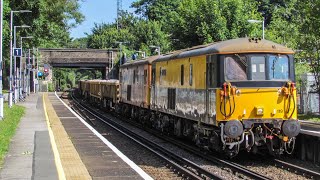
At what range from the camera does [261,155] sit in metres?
17.1

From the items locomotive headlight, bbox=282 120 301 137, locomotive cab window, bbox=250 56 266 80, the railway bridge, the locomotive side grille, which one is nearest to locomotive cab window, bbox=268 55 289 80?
locomotive cab window, bbox=250 56 266 80

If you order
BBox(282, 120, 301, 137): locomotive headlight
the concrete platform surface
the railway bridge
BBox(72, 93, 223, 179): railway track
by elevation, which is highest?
the railway bridge

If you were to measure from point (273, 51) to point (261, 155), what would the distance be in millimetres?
3542

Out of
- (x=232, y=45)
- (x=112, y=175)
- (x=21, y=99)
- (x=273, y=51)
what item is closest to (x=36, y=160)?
(x=112, y=175)

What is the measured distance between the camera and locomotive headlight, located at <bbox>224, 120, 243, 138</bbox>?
14523 mm

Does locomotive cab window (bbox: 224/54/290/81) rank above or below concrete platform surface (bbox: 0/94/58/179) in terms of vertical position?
above

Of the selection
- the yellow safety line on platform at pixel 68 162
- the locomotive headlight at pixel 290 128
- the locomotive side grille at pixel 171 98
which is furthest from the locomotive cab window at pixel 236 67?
the locomotive side grille at pixel 171 98

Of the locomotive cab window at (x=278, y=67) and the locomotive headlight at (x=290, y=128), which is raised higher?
the locomotive cab window at (x=278, y=67)

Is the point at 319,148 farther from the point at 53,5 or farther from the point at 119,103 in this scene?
the point at 53,5

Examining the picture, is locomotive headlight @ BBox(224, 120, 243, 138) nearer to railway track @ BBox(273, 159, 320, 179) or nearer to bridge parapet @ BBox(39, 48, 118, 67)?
railway track @ BBox(273, 159, 320, 179)

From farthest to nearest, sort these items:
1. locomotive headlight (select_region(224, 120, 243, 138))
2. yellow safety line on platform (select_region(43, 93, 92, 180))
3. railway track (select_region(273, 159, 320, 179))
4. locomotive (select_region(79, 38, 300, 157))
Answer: locomotive (select_region(79, 38, 300, 157)), locomotive headlight (select_region(224, 120, 243, 138)), railway track (select_region(273, 159, 320, 179)), yellow safety line on platform (select_region(43, 93, 92, 180))

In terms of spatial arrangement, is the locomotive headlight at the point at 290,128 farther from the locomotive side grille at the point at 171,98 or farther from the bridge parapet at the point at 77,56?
the bridge parapet at the point at 77,56

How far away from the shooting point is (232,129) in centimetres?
1455

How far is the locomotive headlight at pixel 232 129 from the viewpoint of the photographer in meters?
14.5
